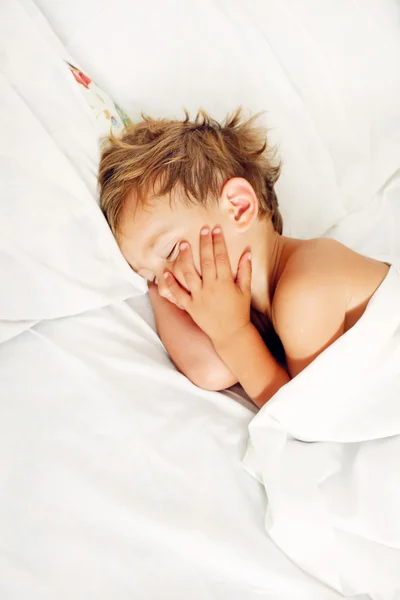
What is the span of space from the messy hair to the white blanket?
12.7 inches

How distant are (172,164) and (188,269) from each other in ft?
0.58

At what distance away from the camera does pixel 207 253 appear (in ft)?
2.91

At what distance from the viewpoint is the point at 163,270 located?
3.00 ft

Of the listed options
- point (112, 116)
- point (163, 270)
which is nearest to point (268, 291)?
point (163, 270)

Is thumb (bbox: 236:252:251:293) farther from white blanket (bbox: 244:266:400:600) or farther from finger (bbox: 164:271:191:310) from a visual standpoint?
white blanket (bbox: 244:266:400:600)

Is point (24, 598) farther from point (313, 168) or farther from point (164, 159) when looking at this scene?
point (313, 168)

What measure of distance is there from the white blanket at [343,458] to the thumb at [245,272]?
20 centimetres

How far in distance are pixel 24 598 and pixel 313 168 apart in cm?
96

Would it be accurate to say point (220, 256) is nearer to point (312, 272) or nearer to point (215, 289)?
point (215, 289)

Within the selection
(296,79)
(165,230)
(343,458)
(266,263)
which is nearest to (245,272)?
(266,263)

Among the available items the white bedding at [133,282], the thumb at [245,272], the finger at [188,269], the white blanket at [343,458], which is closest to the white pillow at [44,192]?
the white bedding at [133,282]

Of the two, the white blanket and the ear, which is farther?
the ear

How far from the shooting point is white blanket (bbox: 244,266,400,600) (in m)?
0.71

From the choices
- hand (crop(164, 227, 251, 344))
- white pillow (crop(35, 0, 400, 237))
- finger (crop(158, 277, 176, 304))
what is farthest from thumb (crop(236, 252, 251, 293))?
white pillow (crop(35, 0, 400, 237))
